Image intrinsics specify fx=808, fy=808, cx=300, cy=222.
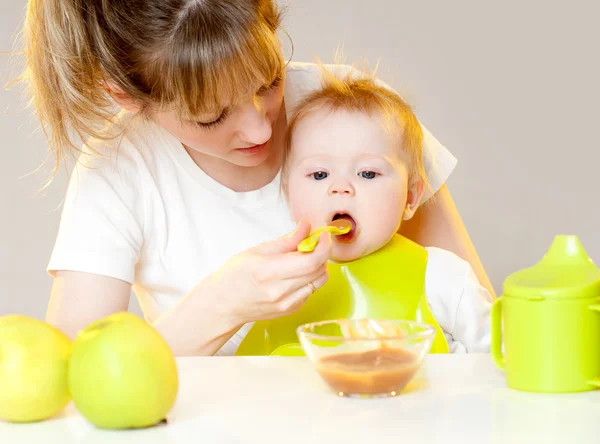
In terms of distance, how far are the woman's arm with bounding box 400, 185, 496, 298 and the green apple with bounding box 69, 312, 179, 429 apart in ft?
3.88

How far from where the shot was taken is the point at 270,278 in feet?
4.36

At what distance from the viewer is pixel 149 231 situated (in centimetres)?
175

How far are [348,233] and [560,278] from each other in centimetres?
70

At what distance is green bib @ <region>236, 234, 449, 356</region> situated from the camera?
1598 mm

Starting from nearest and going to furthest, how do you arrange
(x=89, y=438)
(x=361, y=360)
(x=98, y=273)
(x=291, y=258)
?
(x=89, y=438), (x=361, y=360), (x=291, y=258), (x=98, y=273)

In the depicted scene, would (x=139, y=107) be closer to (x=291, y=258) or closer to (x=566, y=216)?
(x=291, y=258)

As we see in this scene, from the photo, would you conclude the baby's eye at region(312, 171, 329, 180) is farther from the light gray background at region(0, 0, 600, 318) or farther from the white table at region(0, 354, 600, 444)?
the light gray background at region(0, 0, 600, 318)

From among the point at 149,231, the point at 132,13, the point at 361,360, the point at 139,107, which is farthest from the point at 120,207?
the point at 361,360

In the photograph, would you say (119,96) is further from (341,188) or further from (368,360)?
(368,360)

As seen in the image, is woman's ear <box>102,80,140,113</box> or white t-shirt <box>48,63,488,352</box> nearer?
woman's ear <box>102,80,140,113</box>

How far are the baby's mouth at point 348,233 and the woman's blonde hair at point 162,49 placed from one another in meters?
0.30

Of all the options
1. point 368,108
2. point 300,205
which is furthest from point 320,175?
point 368,108

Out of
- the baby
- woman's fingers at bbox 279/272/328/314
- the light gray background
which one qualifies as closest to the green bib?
the baby

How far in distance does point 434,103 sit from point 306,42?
51 centimetres
